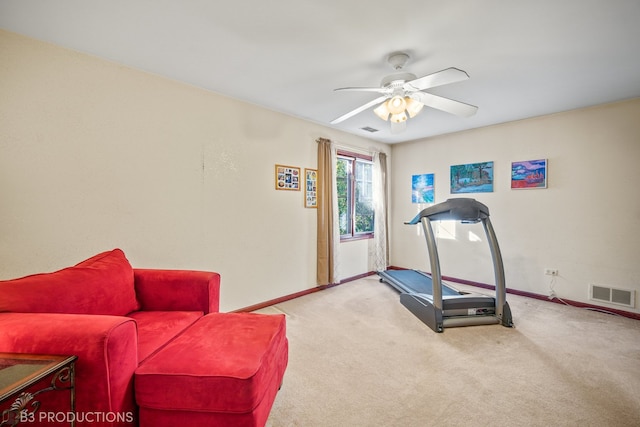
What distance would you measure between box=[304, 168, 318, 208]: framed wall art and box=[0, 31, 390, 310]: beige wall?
141mm

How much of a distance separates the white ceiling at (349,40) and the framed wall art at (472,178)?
52.8 inches

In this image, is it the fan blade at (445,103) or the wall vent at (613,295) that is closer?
the fan blade at (445,103)

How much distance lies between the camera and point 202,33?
194cm

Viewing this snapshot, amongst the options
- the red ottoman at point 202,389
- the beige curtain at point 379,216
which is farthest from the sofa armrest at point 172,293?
the beige curtain at point 379,216

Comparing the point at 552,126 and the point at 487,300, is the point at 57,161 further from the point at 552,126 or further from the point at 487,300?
the point at 552,126

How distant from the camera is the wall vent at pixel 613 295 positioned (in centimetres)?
312

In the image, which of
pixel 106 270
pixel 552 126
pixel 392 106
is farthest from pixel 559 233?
pixel 106 270

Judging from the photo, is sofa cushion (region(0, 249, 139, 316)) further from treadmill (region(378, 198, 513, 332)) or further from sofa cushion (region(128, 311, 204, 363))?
treadmill (region(378, 198, 513, 332))

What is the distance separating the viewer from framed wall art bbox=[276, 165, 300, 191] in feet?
11.7

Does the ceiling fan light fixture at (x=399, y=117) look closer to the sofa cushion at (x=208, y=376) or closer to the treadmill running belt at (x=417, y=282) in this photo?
the sofa cushion at (x=208, y=376)

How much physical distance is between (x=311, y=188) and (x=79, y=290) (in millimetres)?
2791

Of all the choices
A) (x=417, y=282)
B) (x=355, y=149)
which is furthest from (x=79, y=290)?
(x=355, y=149)

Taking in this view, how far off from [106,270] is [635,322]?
492 cm

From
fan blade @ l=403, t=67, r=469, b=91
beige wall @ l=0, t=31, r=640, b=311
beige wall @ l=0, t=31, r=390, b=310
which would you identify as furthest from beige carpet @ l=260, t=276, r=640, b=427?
fan blade @ l=403, t=67, r=469, b=91
